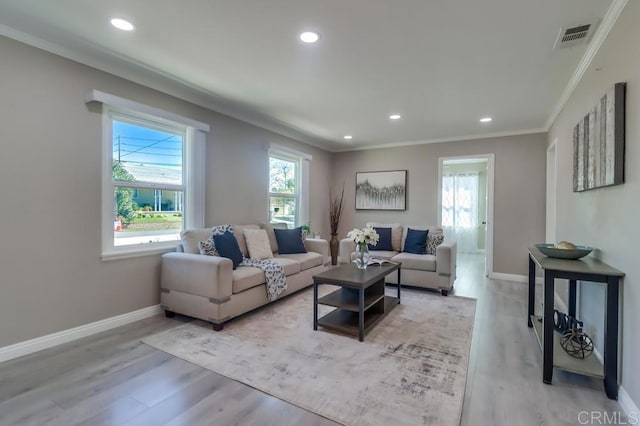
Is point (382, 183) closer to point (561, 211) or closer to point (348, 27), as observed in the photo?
point (561, 211)

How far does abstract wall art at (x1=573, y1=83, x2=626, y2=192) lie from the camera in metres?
1.89

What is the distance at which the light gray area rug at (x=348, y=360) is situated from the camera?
1.84 m

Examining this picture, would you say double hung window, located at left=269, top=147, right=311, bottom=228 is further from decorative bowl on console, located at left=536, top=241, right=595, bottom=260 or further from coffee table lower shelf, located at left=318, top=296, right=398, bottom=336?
decorative bowl on console, located at left=536, top=241, right=595, bottom=260

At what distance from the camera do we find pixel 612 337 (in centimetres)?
188

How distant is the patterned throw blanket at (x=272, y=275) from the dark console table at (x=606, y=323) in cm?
244

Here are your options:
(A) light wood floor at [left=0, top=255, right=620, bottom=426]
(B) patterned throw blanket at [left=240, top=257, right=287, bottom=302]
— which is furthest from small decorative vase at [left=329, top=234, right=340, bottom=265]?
(A) light wood floor at [left=0, top=255, right=620, bottom=426]

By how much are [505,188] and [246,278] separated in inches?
175

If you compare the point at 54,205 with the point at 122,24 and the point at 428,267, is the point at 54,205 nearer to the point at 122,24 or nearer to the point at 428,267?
the point at 122,24

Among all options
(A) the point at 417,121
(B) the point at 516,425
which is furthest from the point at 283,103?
(B) the point at 516,425

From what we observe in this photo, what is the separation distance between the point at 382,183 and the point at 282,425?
513 cm

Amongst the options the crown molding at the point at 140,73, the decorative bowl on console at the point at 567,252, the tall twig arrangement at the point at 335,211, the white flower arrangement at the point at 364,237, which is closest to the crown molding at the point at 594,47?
the decorative bowl on console at the point at 567,252

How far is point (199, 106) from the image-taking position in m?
3.81

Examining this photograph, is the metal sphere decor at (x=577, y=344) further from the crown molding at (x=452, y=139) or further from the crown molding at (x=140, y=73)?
the crown molding at (x=140, y=73)

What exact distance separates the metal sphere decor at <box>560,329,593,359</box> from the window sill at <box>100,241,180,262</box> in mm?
3668
